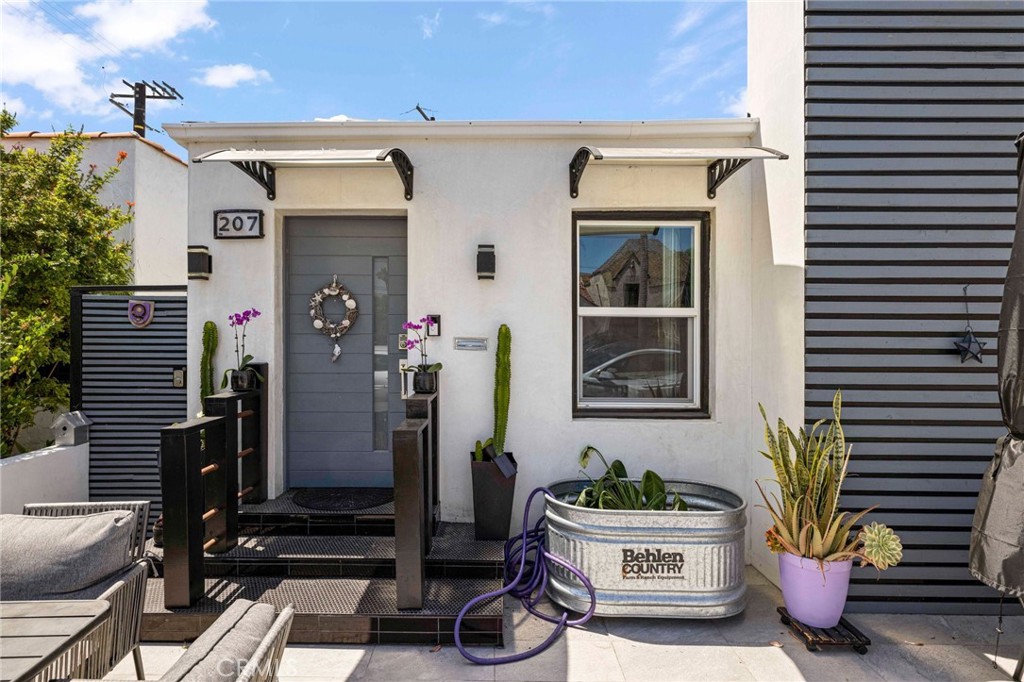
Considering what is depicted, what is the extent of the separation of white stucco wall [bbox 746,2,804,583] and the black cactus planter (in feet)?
6.08

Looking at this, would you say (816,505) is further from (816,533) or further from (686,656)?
(686,656)

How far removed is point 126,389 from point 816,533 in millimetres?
5252

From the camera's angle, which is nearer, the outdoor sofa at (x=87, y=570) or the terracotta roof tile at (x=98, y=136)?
the outdoor sofa at (x=87, y=570)

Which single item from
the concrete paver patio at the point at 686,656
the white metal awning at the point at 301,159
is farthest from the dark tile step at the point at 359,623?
the white metal awning at the point at 301,159

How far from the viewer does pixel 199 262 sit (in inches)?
149

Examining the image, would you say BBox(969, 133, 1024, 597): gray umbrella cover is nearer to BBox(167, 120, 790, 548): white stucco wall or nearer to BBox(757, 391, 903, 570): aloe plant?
BBox(757, 391, 903, 570): aloe plant

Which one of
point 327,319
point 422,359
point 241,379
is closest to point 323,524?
point 241,379

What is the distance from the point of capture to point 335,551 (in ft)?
10.5

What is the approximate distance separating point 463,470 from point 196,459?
5.75 ft

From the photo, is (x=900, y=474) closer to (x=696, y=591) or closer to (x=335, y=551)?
(x=696, y=591)

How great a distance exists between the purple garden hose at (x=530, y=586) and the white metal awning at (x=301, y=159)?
96.4 inches

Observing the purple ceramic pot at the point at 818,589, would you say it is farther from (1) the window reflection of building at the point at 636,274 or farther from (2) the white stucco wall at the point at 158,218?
(2) the white stucco wall at the point at 158,218

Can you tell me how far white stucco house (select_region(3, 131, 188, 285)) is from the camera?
699 cm

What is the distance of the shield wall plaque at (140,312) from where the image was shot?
13.9ft
